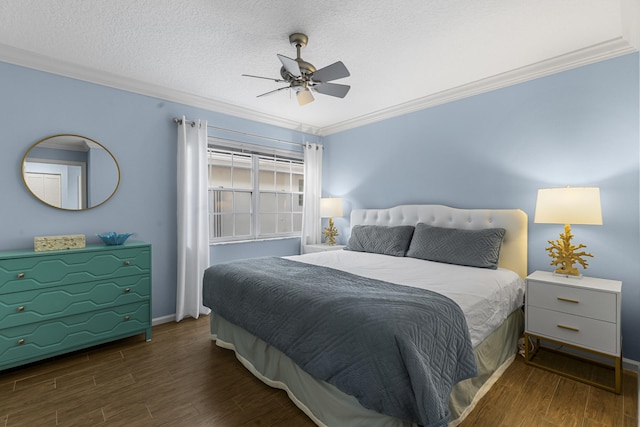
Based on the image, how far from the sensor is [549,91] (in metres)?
2.70

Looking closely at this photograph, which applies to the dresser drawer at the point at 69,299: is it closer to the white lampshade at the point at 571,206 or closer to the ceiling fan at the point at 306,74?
the ceiling fan at the point at 306,74

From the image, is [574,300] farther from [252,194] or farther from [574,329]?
[252,194]

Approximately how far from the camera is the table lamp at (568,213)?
219 cm

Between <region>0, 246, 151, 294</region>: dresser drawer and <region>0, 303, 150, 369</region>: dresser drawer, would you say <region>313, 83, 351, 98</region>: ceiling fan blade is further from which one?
<region>0, 303, 150, 369</region>: dresser drawer

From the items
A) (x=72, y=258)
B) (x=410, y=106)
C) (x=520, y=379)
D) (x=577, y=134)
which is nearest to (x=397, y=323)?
(x=520, y=379)

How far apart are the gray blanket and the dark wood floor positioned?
408 millimetres

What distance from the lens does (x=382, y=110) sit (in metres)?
3.98

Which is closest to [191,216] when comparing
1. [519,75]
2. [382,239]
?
[382,239]

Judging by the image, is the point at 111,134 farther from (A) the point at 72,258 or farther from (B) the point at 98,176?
(A) the point at 72,258

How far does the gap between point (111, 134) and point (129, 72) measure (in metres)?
0.63

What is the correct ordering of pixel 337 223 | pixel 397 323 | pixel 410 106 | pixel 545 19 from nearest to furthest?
pixel 397 323
pixel 545 19
pixel 410 106
pixel 337 223

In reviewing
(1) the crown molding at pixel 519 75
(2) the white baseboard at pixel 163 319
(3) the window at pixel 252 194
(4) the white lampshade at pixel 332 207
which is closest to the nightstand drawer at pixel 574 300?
(1) the crown molding at pixel 519 75

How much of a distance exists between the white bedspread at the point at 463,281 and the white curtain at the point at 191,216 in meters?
1.27

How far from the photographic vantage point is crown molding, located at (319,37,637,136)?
2363mm
